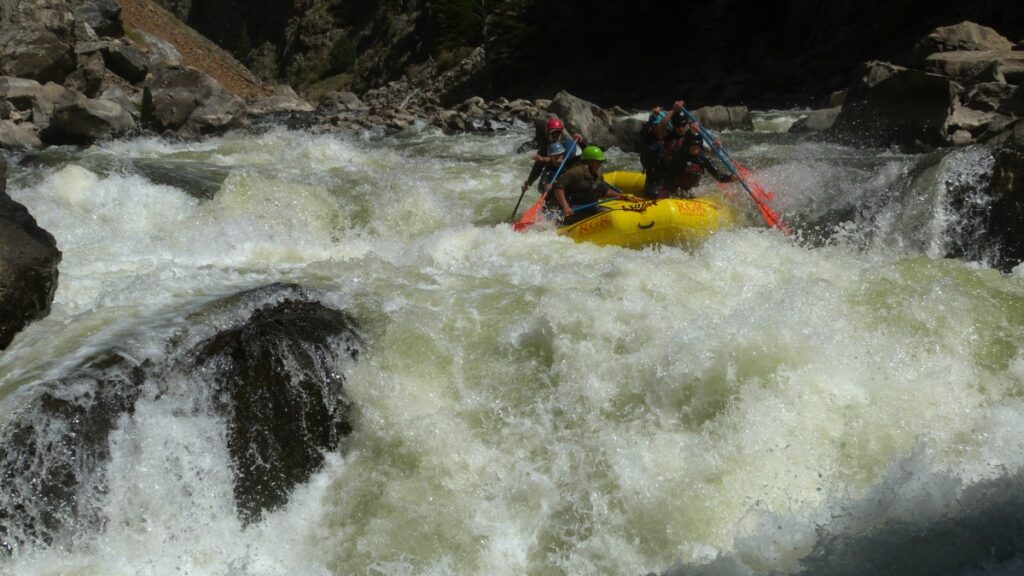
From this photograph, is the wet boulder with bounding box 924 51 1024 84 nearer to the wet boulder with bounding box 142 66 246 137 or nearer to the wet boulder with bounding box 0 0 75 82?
the wet boulder with bounding box 142 66 246 137

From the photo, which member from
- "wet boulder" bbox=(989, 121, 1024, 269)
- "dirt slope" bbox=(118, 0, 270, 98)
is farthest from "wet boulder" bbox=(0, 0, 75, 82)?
"wet boulder" bbox=(989, 121, 1024, 269)

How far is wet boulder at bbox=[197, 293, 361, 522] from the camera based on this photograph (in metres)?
4.49

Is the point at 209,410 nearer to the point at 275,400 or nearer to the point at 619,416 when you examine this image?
the point at 275,400

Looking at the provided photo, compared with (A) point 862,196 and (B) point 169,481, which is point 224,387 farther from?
(A) point 862,196

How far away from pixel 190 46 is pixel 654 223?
23.9 meters

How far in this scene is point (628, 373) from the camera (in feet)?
16.2

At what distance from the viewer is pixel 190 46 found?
2723 centimetres

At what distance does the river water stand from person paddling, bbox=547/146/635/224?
140cm

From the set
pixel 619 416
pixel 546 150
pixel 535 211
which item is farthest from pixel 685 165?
pixel 619 416

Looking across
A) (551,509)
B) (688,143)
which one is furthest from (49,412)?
(688,143)

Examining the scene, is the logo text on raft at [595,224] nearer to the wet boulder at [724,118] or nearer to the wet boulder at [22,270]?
the wet boulder at [22,270]

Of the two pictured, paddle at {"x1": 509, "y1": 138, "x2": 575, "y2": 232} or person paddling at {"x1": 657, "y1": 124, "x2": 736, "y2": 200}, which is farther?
person paddling at {"x1": 657, "y1": 124, "x2": 736, "y2": 200}

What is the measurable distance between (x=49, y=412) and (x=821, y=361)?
407 centimetres

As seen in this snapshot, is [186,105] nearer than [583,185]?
No
